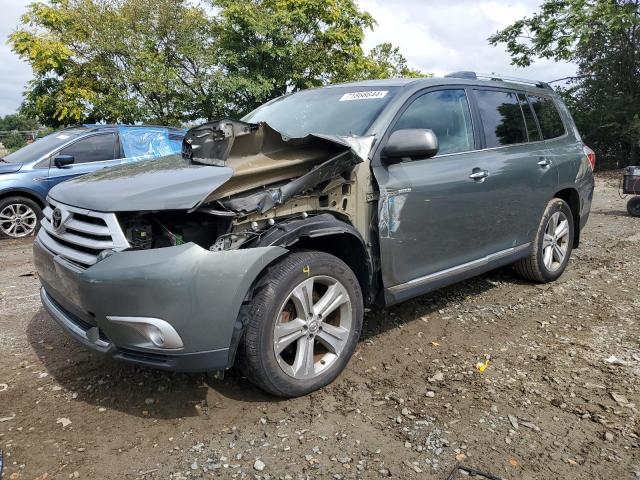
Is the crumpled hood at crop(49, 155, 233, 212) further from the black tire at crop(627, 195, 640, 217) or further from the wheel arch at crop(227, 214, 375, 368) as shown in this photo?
the black tire at crop(627, 195, 640, 217)

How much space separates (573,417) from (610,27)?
715 inches

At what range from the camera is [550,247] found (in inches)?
190

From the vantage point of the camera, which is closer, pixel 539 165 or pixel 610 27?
pixel 539 165

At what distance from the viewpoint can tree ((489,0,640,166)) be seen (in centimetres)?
1753

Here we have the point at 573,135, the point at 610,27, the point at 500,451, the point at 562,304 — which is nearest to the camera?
the point at 500,451

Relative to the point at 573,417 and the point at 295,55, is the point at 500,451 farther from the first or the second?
the point at 295,55

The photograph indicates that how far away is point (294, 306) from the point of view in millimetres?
2812

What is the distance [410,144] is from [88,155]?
6467 mm

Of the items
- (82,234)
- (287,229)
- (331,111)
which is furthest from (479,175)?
(82,234)

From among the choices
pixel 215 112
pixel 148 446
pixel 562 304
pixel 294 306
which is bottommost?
pixel 562 304

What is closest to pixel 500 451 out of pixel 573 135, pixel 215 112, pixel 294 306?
pixel 294 306

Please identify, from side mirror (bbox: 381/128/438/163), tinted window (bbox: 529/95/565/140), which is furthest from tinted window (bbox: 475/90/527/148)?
side mirror (bbox: 381/128/438/163)

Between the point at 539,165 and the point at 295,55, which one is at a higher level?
the point at 295,55

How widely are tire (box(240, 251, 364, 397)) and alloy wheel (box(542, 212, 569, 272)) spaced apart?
103 inches
